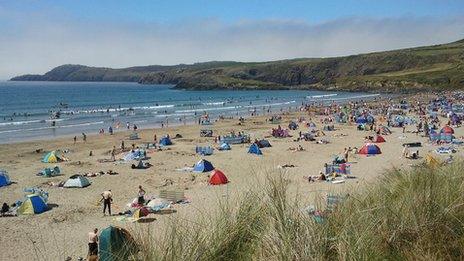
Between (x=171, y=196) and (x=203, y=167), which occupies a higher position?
(x=171, y=196)

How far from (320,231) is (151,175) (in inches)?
765

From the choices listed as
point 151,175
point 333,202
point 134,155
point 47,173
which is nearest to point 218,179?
point 151,175

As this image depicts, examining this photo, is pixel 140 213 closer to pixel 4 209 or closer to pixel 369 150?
pixel 4 209

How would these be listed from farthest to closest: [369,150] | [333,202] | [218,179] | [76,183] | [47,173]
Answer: [369,150], [47,173], [218,179], [76,183], [333,202]

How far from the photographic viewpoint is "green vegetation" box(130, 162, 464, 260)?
14.8ft

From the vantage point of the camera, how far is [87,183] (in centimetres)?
2134

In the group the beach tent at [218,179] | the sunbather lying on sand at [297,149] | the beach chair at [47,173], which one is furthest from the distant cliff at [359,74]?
the beach chair at [47,173]

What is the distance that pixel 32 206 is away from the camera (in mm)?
16766

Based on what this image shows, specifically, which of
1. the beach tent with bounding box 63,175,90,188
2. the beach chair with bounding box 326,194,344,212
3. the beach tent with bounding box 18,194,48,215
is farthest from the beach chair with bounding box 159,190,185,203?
the beach chair with bounding box 326,194,344,212

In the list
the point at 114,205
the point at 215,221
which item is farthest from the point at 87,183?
the point at 215,221

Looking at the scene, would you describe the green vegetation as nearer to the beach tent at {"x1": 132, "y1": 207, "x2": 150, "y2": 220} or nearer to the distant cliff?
the beach tent at {"x1": 132, "y1": 207, "x2": 150, "y2": 220}

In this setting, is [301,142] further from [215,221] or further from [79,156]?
[215,221]

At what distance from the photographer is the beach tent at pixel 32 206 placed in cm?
1673

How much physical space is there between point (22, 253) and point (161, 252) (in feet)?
33.1
